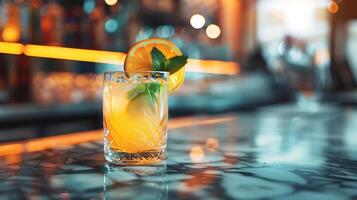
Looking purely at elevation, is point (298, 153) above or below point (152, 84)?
below

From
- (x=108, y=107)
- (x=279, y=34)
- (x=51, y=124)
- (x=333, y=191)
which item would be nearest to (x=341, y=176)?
(x=333, y=191)

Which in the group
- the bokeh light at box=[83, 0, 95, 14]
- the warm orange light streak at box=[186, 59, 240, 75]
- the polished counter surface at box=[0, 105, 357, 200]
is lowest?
the polished counter surface at box=[0, 105, 357, 200]

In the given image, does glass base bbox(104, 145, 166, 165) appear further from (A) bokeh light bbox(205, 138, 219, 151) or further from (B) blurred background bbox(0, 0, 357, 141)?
(B) blurred background bbox(0, 0, 357, 141)

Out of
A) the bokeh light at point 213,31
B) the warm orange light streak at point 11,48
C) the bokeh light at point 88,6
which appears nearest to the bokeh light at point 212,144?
the warm orange light streak at point 11,48

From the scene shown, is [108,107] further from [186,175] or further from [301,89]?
[301,89]

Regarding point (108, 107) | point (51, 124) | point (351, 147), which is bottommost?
point (51, 124)

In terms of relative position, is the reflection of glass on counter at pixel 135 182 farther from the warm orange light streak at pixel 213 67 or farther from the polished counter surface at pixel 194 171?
the warm orange light streak at pixel 213 67

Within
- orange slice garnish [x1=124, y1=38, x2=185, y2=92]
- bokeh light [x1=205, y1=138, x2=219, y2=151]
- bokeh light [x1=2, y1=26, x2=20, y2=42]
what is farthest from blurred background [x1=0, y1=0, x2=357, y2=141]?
orange slice garnish [x1=124, y1=38, x2=185, y2=92]
